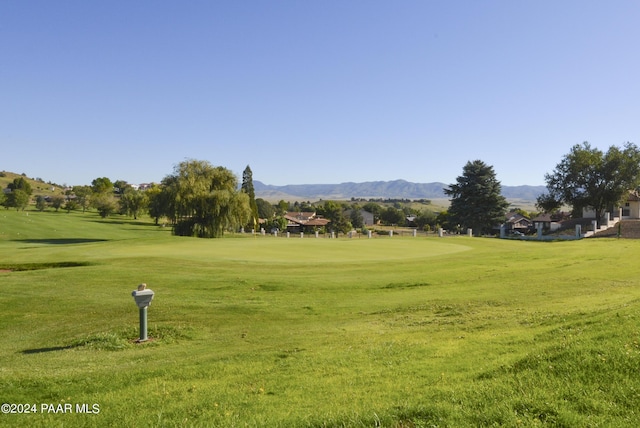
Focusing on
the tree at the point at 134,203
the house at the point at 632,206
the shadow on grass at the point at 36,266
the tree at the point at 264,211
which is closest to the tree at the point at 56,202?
the tree at the point at 134,203

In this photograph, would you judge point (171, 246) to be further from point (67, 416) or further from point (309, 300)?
point (67, 416)

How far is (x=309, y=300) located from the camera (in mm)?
15430

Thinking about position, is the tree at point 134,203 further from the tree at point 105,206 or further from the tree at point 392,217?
the tree at point 392,217

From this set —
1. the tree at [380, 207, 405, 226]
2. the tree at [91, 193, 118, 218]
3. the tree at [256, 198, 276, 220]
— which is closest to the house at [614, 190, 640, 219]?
the tree at [380, 207, 405, 226]

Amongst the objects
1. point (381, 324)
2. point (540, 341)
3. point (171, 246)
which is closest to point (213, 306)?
point (381, 324)

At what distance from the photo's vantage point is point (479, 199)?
227ft

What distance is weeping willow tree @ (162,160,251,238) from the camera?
4869cm

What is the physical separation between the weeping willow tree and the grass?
26046mm

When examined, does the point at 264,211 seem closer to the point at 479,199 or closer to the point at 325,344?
the point at 479,199

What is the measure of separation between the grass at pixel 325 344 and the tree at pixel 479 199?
156 feet

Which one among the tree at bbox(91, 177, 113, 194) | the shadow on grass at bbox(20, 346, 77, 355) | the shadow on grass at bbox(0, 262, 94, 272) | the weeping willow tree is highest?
the tree at bbox(91, 177, 113, 194)

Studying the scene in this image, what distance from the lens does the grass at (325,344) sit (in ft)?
17.1

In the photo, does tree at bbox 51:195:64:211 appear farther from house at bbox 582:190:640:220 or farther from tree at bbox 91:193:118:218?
house at bbox 582:190:640:220

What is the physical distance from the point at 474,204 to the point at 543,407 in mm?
68647
